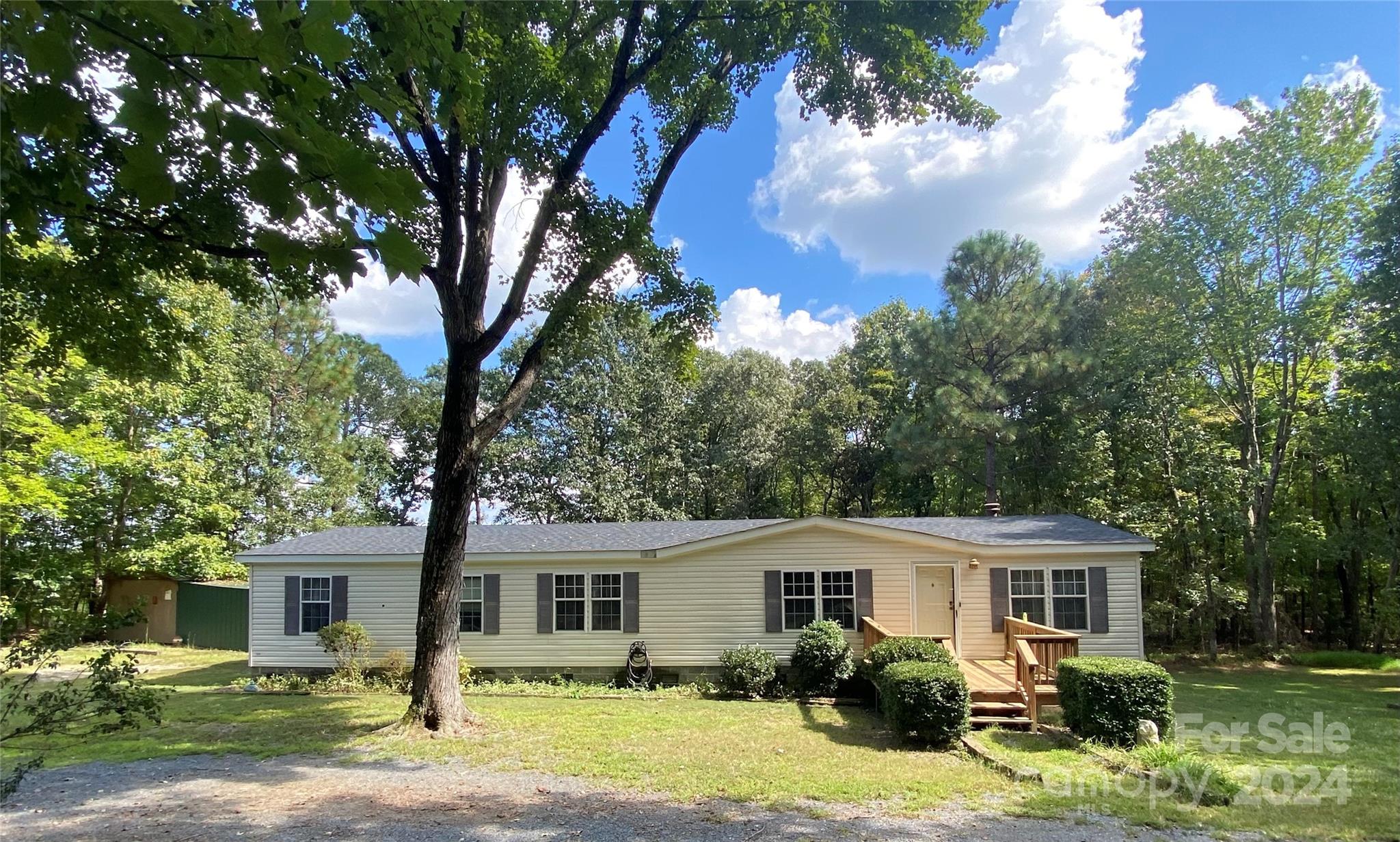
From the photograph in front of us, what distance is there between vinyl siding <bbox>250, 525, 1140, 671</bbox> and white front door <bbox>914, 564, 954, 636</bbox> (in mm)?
198

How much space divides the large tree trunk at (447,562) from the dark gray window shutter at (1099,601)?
10.4 m

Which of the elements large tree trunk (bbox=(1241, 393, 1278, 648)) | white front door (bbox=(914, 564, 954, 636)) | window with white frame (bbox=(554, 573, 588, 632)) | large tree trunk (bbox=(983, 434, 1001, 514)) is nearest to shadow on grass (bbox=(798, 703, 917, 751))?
white front door (bbox=(914, 564, 954, 636))

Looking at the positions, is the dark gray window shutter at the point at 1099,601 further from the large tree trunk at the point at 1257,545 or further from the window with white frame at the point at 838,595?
the large tree trunk at the point at 1257,545

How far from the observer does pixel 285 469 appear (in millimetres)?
23656

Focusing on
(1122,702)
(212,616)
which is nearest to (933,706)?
(1122,702)

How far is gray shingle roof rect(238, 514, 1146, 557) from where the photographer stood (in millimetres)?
13398

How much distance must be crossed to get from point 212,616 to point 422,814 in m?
18.1

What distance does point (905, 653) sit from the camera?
389 inches

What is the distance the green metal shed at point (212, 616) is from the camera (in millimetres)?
19812

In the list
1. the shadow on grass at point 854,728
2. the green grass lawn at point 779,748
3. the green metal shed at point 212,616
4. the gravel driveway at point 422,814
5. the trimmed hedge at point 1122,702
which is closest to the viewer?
the gravel driveway at point 422,814

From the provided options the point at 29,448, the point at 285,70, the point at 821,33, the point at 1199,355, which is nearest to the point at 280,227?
the point at 285,70

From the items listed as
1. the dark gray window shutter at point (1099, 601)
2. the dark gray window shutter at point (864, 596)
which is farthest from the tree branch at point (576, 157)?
the dark gray window shutter at point (1099, 601)

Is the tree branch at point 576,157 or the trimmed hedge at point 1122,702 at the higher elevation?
the tree branch at point 576,157

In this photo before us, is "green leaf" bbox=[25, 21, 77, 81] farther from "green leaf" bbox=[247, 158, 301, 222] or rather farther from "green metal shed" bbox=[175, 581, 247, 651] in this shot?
"green metal shed" bbox=[175, 581, 247, 651]
